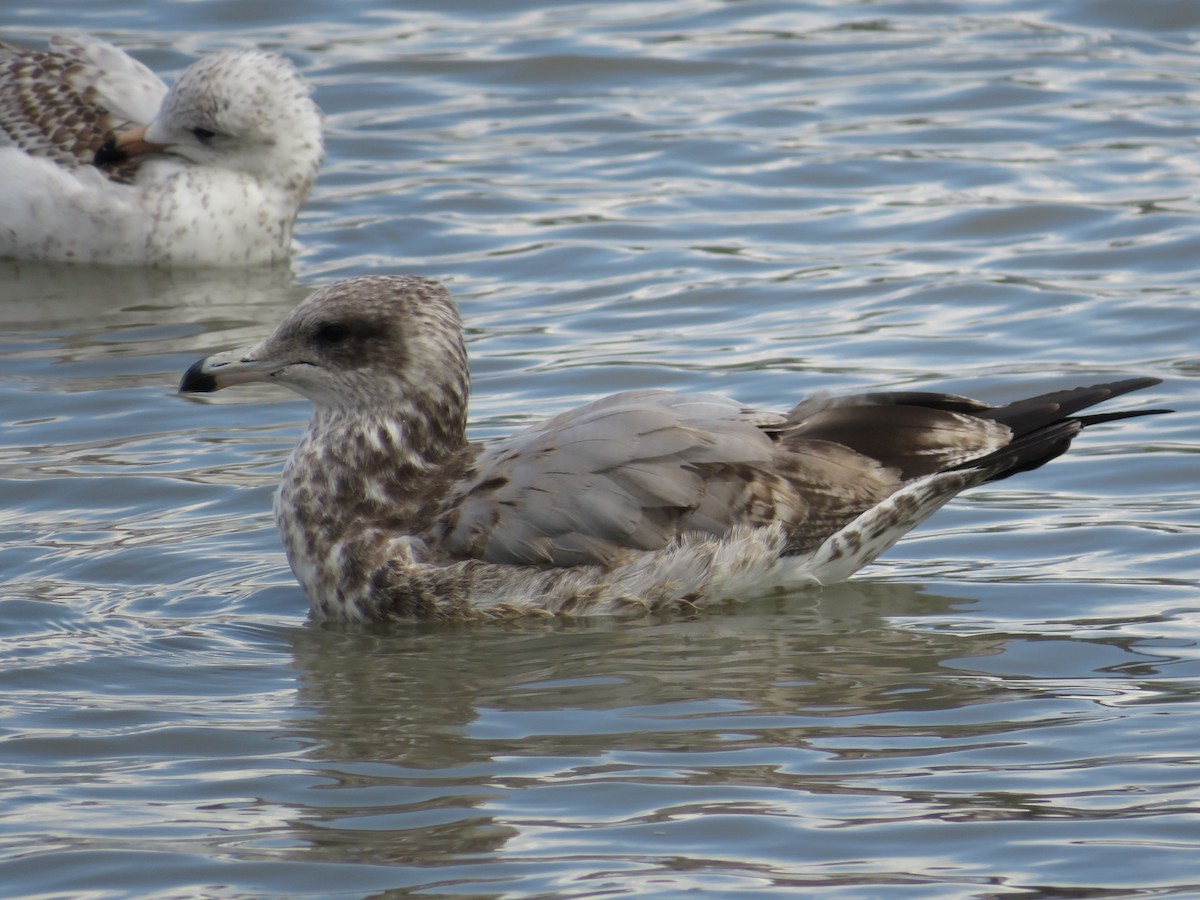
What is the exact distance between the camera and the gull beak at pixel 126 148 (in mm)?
11820

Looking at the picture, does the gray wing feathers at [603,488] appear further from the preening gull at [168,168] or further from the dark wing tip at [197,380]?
the preening gull at [168,168]

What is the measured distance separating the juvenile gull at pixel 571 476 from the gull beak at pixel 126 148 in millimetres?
4521

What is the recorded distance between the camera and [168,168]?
11914mm

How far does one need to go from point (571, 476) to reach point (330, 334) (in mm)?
1066

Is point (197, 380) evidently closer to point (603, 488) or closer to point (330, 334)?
point (330, 334)

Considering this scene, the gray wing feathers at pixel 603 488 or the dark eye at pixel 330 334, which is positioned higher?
the dark eye at pixel 330 334

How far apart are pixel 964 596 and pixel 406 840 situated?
2644mm

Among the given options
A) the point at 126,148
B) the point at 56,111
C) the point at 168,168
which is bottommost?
the point at 168,168

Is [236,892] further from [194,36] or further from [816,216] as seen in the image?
[194,36]

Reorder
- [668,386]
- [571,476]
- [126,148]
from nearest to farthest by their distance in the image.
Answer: [571,476] < [668,386] < [126,148]

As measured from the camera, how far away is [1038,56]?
14.9 m

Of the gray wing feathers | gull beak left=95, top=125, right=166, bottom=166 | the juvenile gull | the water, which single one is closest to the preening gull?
gull beak left=95, top=125, right=166, bottom=166

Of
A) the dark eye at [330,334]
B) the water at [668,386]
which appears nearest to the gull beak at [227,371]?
the dark eye at [330,334]

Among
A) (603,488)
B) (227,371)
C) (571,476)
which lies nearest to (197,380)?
(227,371)
